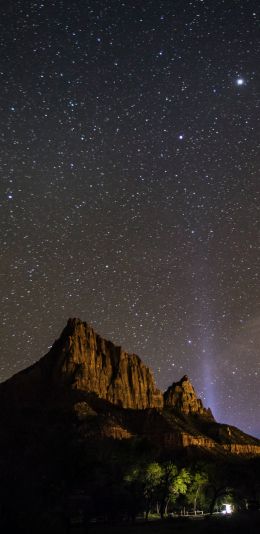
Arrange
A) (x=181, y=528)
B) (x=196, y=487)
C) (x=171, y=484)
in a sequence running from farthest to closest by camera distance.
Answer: (x=196, y=487) < (x=171, y=484) < (x=181, y=528)

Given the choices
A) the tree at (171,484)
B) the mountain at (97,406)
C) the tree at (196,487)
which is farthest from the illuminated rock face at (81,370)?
the tree at (171,484)

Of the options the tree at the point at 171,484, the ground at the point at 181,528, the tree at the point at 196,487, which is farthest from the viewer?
the tree at the point at 196,487

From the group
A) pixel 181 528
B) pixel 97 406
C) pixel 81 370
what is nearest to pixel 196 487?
pixel 181 528

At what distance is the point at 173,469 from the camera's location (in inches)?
2793

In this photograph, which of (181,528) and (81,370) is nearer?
(181,528)

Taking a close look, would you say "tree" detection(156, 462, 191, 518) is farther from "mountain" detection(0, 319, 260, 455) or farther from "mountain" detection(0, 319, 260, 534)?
"mountain" detection(0, 319, 260, 455)

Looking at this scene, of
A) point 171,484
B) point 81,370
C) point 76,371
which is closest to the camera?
point 171,484

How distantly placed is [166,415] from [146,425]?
50.3 feet

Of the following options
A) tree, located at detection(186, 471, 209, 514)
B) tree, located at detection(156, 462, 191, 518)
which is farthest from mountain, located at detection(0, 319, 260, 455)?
tree, located at detection(156, 462, 191, 518)

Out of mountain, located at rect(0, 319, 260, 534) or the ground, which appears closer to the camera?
mountain, located at rect(0, 319, 260, 534)

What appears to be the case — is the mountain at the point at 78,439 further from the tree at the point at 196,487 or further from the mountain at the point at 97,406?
the tree at the point at 196,487

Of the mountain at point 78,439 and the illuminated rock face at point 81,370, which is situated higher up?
the illuminated rock face at point 81,370

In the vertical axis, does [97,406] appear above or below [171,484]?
above

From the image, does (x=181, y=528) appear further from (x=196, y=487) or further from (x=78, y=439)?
(x=78, y=439)
